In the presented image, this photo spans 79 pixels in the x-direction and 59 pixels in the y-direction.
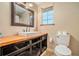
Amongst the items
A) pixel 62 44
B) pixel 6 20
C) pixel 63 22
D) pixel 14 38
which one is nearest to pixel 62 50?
pixel 62 44

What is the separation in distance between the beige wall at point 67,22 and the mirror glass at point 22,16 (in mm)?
130

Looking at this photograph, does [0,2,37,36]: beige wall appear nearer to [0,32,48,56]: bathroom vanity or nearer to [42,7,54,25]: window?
[0,32,48,56]: bathroom vanity

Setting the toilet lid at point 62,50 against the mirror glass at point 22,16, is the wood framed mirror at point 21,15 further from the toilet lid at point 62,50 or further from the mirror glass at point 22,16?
the toilet lid at point 62,50

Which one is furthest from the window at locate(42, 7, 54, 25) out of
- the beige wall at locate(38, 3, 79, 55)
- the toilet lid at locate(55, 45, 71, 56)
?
the toilet lid at locate(55, 45, 71, 56)

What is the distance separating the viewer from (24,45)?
1.09 meters

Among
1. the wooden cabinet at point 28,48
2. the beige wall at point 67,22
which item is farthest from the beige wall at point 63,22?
the wooden cabinet at point 28,48

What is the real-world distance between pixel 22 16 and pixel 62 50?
2.30 feet

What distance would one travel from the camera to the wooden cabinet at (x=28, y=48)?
96 centimetres

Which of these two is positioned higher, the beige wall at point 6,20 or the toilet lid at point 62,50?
the beige wall at point 6,20

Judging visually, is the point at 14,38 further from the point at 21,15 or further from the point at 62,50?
the point at 62,50

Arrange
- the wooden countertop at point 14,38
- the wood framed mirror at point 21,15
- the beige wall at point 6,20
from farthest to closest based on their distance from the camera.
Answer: the wood framed mirror at point 21,15, the beige wall at point 6,20, the wooden countertop at point 14,38

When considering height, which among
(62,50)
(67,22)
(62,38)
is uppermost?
(67,22)

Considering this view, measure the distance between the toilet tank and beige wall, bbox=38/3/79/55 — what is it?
0.05 meters

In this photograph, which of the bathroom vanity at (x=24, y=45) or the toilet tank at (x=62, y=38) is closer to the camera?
the bathroom vanity at (x=24, y=45)
